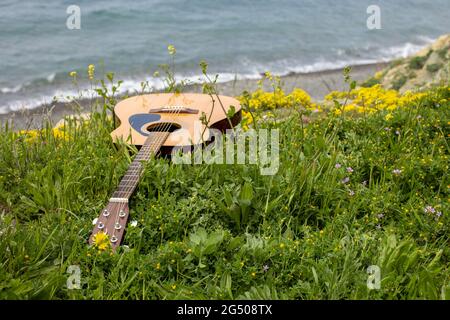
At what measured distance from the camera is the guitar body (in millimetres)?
3975

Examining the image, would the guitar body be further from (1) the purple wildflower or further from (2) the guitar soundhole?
(1) the purple wildflower

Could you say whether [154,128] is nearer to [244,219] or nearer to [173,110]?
[173,110]

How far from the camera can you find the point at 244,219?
3.32 m

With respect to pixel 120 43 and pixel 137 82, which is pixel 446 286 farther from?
pixel 120 43

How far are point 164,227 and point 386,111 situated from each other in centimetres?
244

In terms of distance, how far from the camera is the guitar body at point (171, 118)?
3.97 metres

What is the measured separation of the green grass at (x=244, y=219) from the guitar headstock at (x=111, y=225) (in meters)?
0.06

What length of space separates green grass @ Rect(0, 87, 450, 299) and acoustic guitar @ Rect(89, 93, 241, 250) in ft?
0.32

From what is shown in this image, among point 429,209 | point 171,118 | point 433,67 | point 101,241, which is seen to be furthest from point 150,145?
point 433,67

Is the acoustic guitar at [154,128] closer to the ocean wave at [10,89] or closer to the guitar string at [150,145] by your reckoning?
the guitar string at [150,145]

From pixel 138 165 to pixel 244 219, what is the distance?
31.8 inches

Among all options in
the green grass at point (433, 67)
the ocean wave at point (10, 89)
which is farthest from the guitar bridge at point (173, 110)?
the ocean wave at point (10, 89)

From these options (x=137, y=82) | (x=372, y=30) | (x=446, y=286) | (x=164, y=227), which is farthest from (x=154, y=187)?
(x=372, y=30)

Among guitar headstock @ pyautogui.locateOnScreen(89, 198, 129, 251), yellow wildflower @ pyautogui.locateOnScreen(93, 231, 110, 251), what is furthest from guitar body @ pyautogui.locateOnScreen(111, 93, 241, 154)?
yellow wildflower @ pyautogui.locateOnScreen(93, 231, 110, 251)
